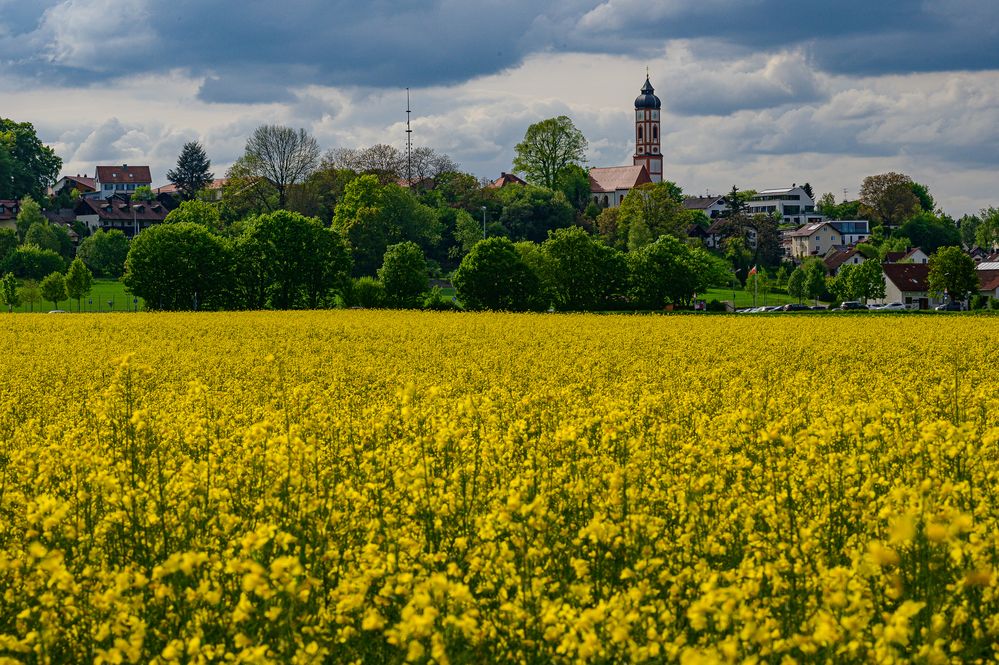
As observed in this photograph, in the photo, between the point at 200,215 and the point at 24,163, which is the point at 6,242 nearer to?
the point at 200,215

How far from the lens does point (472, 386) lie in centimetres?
2133

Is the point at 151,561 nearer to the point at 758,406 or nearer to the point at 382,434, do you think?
the point at 382,434

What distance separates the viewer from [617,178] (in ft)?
623

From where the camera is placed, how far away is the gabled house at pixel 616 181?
185m

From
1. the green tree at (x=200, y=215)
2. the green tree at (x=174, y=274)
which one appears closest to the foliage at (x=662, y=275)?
the green tree at (x=174, y=274)

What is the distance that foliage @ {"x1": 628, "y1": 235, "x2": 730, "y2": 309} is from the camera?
250 feet

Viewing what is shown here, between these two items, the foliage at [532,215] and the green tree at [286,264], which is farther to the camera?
the foliage at [532,215]

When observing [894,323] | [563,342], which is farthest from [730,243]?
[563,342]

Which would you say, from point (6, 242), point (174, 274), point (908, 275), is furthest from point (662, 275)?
point (6, 242)

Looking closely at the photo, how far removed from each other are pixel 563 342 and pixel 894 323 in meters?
17.5

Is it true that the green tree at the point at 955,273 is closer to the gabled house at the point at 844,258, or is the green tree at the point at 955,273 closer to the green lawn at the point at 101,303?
the gabled house at the point at 844,258

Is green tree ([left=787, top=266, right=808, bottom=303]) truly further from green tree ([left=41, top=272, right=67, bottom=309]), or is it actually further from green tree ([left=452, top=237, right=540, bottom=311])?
green tree ([left=41, top=272, right=67, bottom=309])

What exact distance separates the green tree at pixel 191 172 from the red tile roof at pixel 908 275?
10037cm

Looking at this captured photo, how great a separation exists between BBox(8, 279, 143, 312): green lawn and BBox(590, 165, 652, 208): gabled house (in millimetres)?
96998
